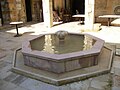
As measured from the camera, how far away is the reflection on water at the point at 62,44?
4.48m

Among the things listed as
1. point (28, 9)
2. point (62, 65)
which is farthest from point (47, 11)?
point (62, 65)

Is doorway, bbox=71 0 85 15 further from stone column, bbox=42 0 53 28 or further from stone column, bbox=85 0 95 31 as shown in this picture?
stone column, bbox=85 0 95 31

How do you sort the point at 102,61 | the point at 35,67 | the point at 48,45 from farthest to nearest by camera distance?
1. the point at 48,45
2. the point at 102,61
3. the point at 35,67

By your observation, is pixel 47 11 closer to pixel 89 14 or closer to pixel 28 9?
pixel 89 14

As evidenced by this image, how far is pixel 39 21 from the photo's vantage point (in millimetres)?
11656

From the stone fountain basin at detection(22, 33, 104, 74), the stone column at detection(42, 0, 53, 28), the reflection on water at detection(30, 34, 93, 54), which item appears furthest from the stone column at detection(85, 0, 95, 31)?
the stone fountain basin at detection(22, 33, 104, 74)

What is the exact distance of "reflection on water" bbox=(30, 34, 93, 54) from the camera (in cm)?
448

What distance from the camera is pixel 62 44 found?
490 centimetres

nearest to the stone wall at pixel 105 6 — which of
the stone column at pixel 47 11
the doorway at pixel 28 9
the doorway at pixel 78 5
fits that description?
the doorway at pixel 78 5

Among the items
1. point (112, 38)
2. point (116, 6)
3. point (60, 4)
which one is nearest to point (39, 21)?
point (60, 4)

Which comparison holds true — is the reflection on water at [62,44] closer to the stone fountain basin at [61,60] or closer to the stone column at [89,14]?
the stone fountain basin at [61,60]

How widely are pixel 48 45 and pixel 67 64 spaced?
1.53m

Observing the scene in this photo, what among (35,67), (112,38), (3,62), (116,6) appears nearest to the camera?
(35,67)

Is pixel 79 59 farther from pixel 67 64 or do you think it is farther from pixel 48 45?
pixel 48 45
